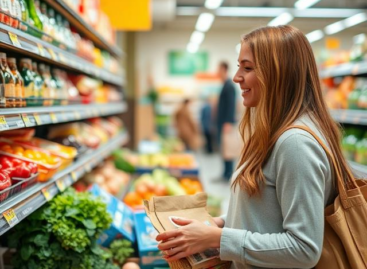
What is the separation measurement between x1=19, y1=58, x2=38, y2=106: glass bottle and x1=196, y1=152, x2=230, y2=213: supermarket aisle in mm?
2739

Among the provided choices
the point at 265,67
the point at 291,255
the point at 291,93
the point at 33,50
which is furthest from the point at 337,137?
the point at 33,50

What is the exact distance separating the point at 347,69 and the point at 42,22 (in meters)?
3.88

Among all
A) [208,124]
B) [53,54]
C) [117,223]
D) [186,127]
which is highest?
[53,54]

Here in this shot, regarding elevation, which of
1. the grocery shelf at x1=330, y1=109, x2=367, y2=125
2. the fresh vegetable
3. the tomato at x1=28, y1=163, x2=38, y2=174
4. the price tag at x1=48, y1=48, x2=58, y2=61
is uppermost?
the price tag at x1=48, y1=48, x2=58, y2=61

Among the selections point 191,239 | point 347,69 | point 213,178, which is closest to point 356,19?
point 213,178

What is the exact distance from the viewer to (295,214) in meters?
1.37

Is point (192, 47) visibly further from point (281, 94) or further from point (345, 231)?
point (345, 231)

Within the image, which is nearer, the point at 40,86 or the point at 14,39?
the point at 14,39

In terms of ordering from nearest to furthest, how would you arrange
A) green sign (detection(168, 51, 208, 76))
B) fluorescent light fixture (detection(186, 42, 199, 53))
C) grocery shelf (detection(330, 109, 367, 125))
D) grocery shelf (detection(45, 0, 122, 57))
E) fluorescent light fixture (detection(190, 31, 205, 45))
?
grocery shelf (detection(45, 0, 122, 57))
grocery shelf (detection(330, 109, 367, 125))
fluorescent light fixture (detection(190, 31, 205, 45))
green sign (detection(168, 51, 208, 76))
fluorescent light fixture (detection(186, 42, 199, 53))

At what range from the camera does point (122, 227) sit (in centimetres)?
250

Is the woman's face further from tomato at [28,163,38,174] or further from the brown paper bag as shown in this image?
tomato at [28,163,38,174]

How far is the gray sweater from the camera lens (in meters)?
1.37

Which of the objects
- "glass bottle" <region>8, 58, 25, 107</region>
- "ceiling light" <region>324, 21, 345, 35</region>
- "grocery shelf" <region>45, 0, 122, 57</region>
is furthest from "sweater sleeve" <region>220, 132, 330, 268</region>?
"ceiling light" <region>324, 21, 345, 35</region>

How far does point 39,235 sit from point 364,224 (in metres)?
1.48
